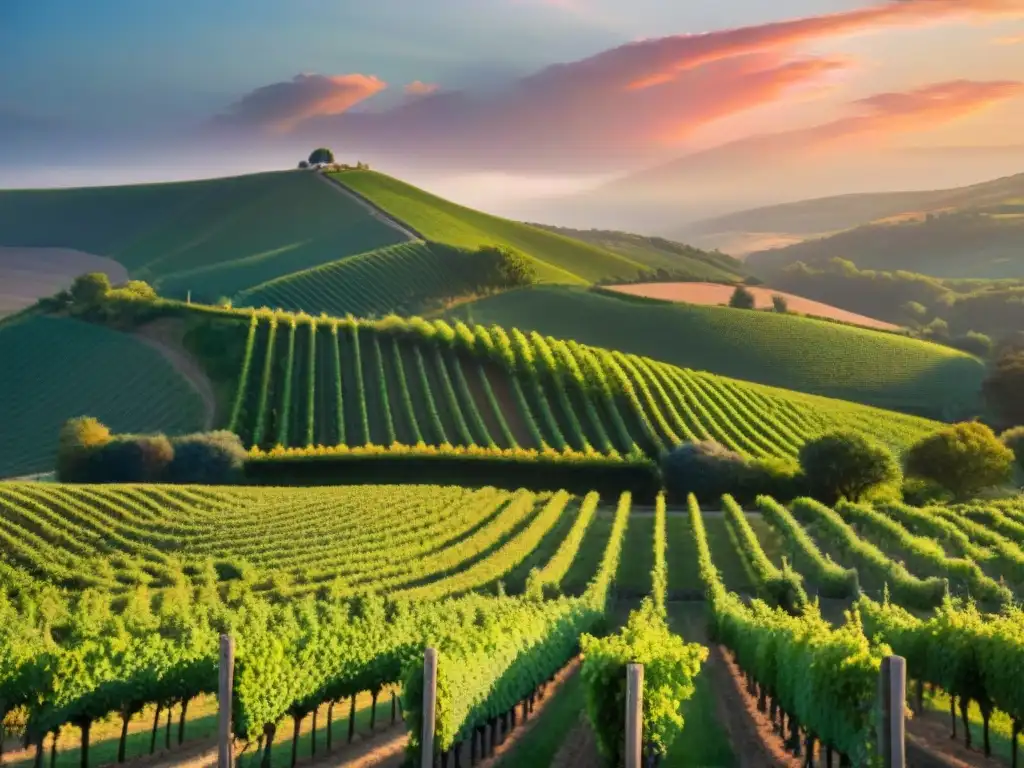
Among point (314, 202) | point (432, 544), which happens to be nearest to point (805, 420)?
point (432, 544)

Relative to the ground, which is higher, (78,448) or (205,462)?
(78,448)

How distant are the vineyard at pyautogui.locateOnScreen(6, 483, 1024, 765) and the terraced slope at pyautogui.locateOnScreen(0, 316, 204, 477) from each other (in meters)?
23.8

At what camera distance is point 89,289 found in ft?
306

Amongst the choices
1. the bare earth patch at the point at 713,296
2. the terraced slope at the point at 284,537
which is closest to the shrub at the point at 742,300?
the bare earth patch at the point at 713,296

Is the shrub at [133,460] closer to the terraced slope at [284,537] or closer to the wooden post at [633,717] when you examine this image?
the terraced slope at [284,537]

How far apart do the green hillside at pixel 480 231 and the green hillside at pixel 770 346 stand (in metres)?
39.0

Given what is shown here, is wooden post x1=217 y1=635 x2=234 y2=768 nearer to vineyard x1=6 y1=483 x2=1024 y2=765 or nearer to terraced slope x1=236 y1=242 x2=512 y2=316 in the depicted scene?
vineyard x1=6 y1=483 x2=1024 y2=765

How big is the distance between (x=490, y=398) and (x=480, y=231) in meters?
96.9

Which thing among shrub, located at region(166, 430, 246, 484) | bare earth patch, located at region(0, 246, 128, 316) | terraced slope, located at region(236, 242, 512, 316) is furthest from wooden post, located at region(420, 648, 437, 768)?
bare earth patch, located at region(0, 246, 128, 316)

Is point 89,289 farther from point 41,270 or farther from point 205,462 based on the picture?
point 41,270

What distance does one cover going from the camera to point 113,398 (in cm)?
7975

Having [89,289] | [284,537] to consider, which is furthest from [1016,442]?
[89,289]

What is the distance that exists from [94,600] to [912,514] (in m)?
34.0

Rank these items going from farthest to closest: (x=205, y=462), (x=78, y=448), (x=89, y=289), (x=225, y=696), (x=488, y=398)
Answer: (x=89, y=289) → (x=488, y=398) → (x=78, y=448) → (x=205, y=462) → (x=225, y=696)
